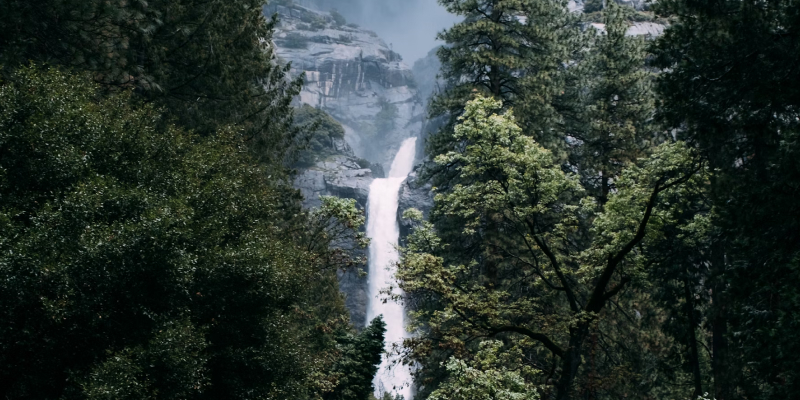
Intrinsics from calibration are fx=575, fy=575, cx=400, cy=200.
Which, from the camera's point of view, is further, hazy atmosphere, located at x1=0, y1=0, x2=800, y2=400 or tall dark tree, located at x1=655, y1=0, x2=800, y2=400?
hazy atmosphere, located at x1=0, y1=0, x2=800, y2=400

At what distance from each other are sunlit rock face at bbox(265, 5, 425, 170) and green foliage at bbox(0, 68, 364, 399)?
13261 centimetres

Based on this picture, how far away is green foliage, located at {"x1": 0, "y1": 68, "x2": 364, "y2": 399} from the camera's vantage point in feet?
28.7

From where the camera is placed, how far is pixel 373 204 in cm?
7994

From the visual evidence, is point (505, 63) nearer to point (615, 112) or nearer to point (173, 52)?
point (615, 112)

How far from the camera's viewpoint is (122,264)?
9.31 metres

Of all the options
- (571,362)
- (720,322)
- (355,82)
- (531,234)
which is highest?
(355,82)

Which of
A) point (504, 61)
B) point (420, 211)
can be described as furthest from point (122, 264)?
point (504, 61)

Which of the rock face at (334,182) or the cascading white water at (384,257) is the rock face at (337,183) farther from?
the cascading white water at (384,257)

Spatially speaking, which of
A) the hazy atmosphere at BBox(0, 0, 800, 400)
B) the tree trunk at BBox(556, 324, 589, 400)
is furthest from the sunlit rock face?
the tree trunk at BBox(556, 324, 589, 400)

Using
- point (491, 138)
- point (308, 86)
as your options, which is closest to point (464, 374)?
point (491, 138)

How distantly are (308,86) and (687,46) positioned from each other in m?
142

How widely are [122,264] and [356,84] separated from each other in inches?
5861

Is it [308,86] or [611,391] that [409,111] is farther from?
[611,391]

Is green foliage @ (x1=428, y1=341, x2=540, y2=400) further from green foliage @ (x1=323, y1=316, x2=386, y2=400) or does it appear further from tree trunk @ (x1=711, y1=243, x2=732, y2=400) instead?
green foliage @ (x1=323, y1=316, x2=386, y2=400)
